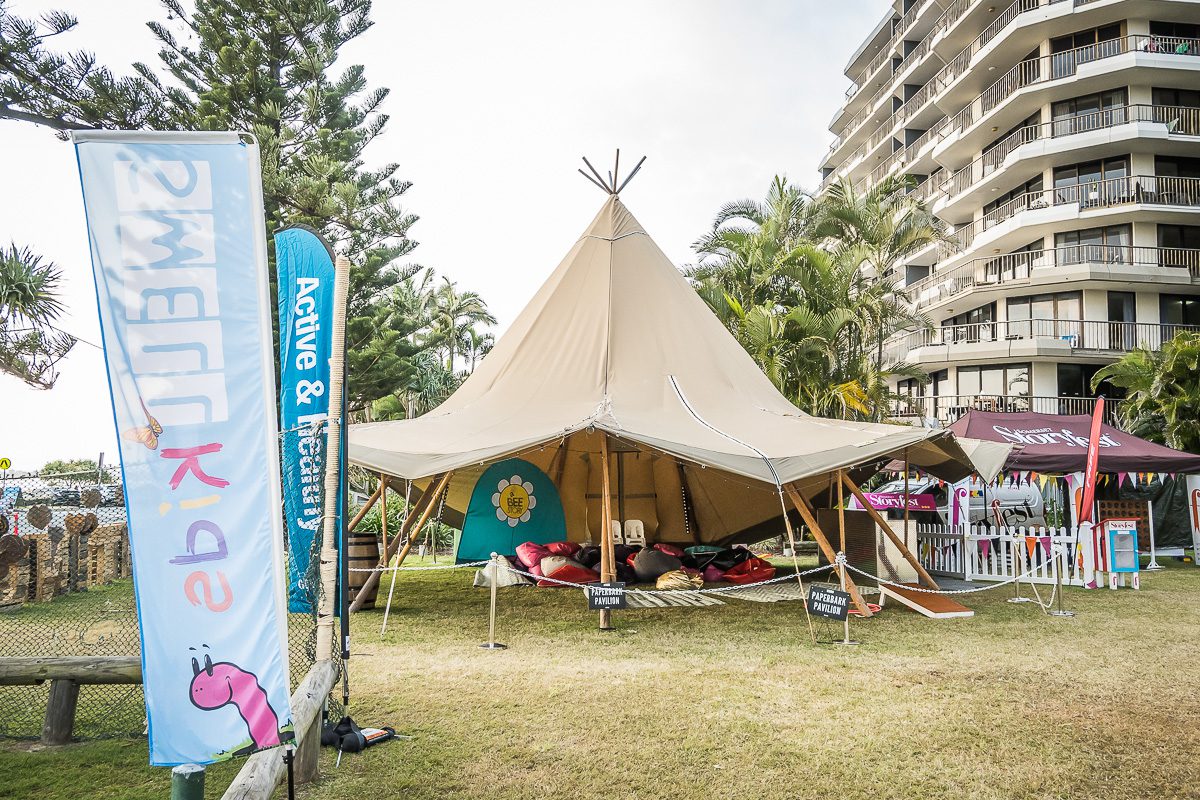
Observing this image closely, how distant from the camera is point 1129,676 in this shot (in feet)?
19.4

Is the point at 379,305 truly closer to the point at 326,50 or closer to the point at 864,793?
the point at 326,50

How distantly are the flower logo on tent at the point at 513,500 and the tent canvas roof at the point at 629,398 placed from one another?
3.63 feet

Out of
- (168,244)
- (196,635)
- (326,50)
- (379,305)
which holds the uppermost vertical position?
(326,50)

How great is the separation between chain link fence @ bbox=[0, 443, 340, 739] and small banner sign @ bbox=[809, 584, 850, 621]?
392 centimetres

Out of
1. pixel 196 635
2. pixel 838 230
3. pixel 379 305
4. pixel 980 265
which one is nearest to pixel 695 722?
pixel 196 635

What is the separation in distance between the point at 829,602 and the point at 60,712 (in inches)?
207

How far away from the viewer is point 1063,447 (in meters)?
12.7

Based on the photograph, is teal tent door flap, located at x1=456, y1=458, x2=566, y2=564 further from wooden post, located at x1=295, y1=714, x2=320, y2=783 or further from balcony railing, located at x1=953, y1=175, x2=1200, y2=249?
balcony railing, located at x1=953, y1=175, x2=1200, y2=249

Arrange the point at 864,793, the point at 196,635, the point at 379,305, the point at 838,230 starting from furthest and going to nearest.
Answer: the point at 379,305
the point at 838,230
the point at 864,793
the point at 196,635

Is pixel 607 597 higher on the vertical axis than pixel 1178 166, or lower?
lower

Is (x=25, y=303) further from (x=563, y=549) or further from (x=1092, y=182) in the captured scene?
(x=1092, y=182)

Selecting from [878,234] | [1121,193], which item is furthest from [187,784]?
[1121,193]

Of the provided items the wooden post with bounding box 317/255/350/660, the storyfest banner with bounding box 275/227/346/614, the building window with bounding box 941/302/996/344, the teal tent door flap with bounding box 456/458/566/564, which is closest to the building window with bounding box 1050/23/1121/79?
the building window with bounding box 941/302/996/344

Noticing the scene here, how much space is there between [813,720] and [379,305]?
18.2 metres
